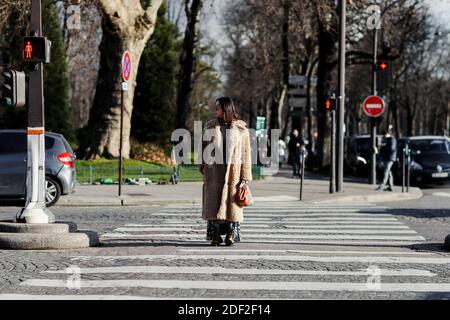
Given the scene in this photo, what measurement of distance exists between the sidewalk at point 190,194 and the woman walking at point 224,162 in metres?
8.86

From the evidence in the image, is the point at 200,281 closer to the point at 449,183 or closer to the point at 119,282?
the point at 119,282

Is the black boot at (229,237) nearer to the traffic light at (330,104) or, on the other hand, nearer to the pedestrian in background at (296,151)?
the traffic light at (330,104)

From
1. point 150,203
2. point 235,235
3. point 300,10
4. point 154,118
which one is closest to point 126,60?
point 150,203

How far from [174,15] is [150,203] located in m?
51.9

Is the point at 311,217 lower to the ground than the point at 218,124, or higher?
lower

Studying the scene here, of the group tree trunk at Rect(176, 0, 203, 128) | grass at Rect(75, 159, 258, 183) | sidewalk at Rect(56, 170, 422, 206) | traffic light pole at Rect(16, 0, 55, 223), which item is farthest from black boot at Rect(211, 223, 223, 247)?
tree trunk at Rect(176, 0, 203, 128)

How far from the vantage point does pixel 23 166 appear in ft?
58.5

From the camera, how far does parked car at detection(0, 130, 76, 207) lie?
1778 centimetres

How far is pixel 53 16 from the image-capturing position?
1827 inches

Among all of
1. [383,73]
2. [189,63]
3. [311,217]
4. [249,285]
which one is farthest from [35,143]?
[189,63]

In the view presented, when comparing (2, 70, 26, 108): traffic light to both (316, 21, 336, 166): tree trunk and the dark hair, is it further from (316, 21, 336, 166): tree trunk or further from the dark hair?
(316, 21, 336, 166): tree trunk

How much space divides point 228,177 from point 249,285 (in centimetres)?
290

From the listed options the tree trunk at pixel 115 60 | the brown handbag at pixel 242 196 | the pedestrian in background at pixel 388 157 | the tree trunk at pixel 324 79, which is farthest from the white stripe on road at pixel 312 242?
the tree trunk at pixel 324 79

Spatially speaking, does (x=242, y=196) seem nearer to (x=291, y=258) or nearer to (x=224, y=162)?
(x=224, y=162)
